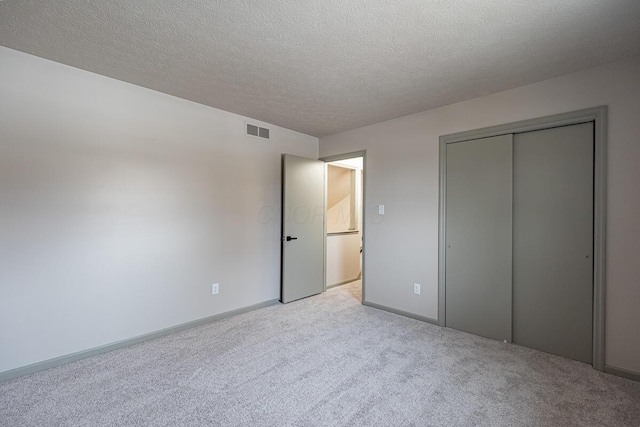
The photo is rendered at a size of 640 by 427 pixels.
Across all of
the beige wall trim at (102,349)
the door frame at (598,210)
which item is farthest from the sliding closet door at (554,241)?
the beige wall trim at (102,349)

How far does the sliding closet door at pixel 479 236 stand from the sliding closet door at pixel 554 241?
0.09m

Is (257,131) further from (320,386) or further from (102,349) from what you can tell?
(320,386)

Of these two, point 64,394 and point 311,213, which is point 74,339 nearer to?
point 64,394

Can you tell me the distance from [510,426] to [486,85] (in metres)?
2.67

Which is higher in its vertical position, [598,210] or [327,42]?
[327,42]

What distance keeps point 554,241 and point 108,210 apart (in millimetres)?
4017

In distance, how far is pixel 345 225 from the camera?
562cm

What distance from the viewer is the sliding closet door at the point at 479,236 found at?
281 centimetres

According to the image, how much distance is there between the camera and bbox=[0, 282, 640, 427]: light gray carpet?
173 cm

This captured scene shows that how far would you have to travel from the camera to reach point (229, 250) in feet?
11.3

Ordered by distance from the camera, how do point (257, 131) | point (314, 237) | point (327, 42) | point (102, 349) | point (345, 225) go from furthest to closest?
point (345, 225) < point (314, 237) < point (257, 131) < point (102, 349) < point (327, 42)

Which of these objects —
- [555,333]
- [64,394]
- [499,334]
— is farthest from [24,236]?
[555,333]

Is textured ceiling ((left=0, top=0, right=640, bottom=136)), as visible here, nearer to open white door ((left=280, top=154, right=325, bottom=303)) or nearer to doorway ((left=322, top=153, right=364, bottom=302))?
open white door ((left=280, top=154, right=325, bottom=303))

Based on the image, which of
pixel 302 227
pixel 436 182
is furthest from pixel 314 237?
pixel 436 182
